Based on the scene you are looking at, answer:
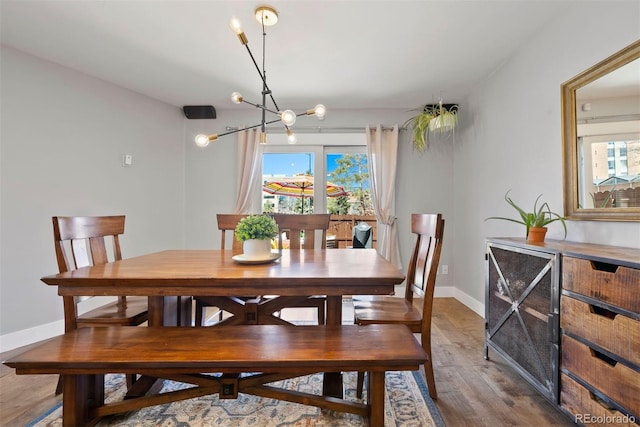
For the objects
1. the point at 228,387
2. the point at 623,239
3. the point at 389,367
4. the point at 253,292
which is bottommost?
the point at 228,387

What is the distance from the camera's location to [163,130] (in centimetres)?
356

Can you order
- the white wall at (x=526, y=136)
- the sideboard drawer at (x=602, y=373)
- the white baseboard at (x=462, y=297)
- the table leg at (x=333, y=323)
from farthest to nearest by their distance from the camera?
the white baseboard at (x=462, y=297)
the white wall at (x=526, y=136)
the table leg at (x=333, y=323)
the sideboard drawer at (x=602, y=373)

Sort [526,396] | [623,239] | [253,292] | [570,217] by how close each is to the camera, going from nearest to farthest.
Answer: [253,292] → [623,239] → [526,396] → [570,217]

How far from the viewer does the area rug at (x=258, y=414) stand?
147cm

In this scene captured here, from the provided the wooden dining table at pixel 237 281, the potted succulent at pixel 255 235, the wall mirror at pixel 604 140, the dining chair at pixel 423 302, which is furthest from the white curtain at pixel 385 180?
the potted succulent at pixel 255 235

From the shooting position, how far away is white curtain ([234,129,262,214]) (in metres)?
3.66

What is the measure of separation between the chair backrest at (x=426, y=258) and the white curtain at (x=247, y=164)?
226 cm

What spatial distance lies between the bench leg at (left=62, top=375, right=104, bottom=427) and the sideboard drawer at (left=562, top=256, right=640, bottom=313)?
2.22 m

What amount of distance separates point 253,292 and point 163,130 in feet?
10.2

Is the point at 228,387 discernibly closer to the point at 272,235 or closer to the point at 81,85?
the point at 272,235

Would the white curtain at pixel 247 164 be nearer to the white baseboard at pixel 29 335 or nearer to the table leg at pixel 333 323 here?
the white baseboard at pixel 29 335

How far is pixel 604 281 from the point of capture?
4.01 feet

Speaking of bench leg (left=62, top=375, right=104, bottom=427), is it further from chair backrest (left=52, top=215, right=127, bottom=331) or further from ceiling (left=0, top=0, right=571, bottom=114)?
ceiling (left=0, top=0, right=571, bottom=114)

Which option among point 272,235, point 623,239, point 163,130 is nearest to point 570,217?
point 623,239
